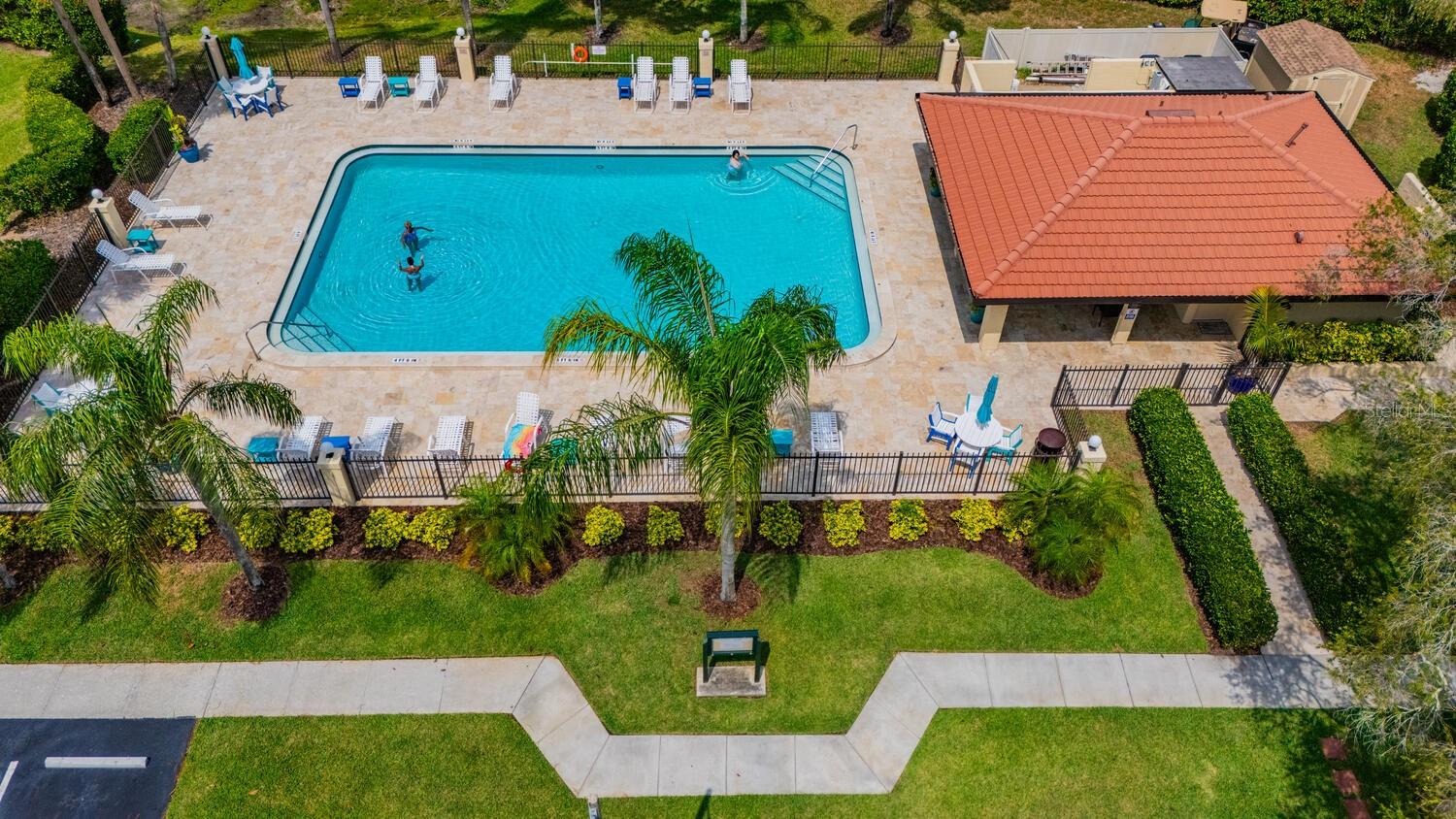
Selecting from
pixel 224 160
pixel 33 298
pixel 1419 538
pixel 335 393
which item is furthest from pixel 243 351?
pixel 1419 538

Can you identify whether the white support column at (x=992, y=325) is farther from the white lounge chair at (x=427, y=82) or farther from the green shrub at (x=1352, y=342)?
the white lounge chair at (x=427, y=82)

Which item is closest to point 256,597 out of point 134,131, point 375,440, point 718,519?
point 375,440

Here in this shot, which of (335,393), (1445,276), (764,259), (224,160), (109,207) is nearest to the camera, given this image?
(1445,276)

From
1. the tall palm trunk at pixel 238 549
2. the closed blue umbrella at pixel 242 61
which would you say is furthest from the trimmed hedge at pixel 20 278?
the closed blue umbrella at pixel 242 61

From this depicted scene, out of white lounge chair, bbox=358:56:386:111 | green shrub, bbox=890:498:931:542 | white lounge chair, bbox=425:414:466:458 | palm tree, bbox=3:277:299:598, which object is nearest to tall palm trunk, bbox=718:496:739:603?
green shrub, bbox=890:498:931:542

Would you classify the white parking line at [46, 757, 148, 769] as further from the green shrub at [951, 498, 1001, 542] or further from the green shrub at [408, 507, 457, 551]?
the green shrub at [951, 498, 1001, 542]

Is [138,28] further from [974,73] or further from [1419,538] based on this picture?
[1419,538]
